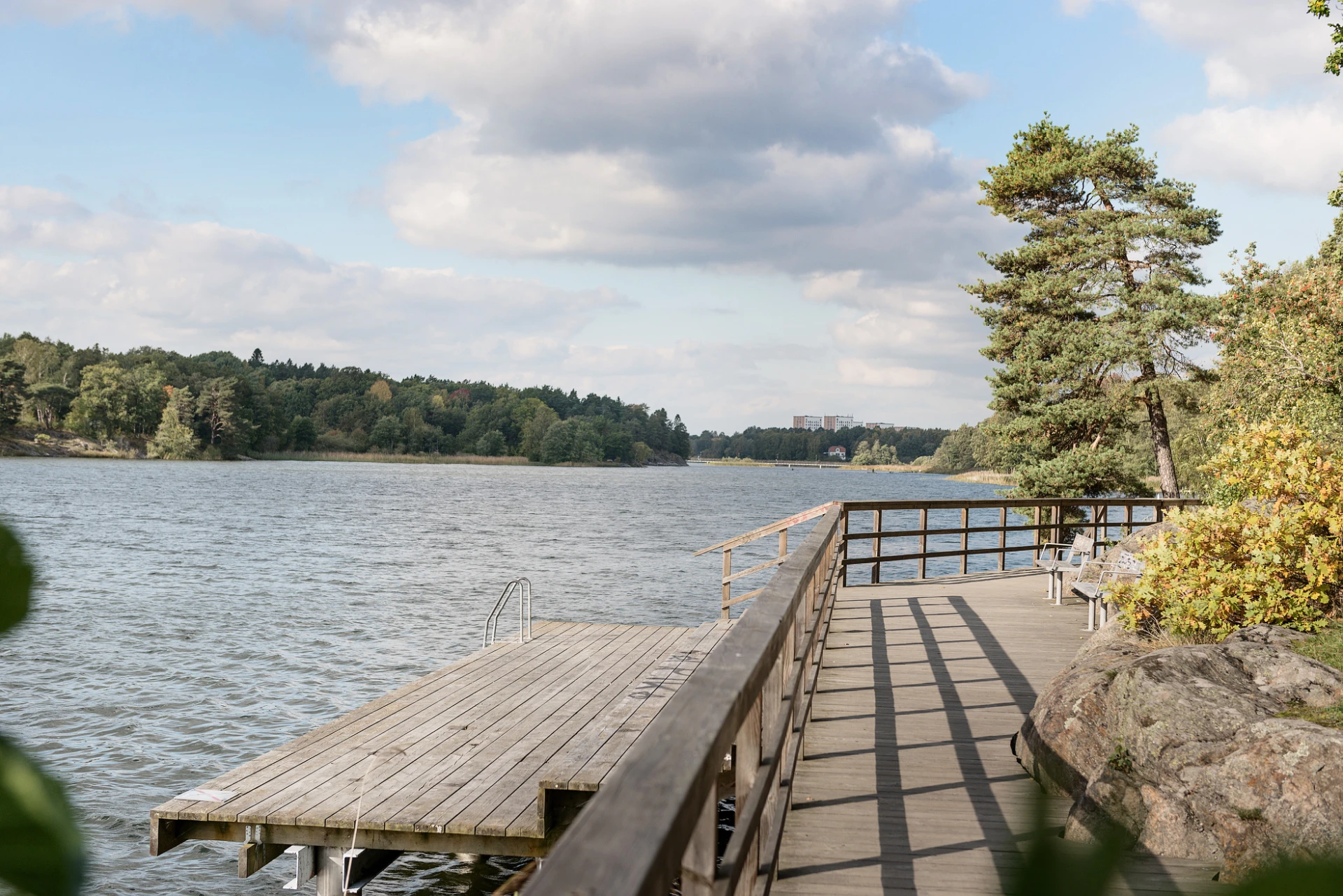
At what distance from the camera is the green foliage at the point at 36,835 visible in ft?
0.94

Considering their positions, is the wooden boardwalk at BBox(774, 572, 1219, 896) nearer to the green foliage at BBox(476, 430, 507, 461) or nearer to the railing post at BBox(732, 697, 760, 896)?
the railing post at BBox(732, 697, 760, 896)

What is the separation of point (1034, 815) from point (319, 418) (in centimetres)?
15164

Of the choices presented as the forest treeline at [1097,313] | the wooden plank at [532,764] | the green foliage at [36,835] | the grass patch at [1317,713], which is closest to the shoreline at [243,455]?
the forest treeline at [1097,313]

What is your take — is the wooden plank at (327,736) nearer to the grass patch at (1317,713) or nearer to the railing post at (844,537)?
the railing post at (844,537)

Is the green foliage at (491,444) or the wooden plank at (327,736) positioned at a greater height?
the green foliage at (491,444)

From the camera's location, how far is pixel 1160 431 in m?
25.8

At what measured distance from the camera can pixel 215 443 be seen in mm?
112562

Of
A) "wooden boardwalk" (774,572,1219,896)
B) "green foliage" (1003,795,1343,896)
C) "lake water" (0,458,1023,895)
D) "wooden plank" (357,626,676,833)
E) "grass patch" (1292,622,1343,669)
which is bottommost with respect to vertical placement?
"lake water" (0,458,1023,895)

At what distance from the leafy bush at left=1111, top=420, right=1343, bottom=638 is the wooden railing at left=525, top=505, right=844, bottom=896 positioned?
A: 4669 mm

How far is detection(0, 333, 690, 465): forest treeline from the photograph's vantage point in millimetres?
101625

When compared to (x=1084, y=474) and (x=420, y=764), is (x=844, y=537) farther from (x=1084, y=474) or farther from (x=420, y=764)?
(x=1084, y=474)

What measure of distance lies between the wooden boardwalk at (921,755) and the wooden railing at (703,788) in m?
0.42

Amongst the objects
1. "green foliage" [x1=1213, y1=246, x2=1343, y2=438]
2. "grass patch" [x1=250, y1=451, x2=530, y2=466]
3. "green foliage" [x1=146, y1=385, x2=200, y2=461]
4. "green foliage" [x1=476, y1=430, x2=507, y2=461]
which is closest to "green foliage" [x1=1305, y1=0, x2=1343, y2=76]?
"green foliage" [x1=1213, y1=246, x2=1343, y2=438]

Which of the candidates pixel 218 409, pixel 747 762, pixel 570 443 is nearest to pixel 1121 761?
pixel 747 762
